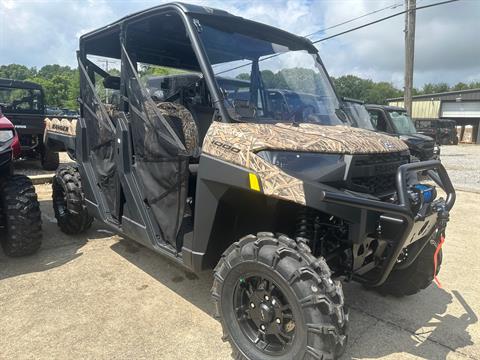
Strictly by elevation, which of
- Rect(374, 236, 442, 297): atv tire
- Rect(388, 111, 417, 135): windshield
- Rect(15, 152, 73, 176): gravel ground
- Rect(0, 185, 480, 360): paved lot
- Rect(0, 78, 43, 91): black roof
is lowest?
Rect(15, 152, 73, 176): gravel ground

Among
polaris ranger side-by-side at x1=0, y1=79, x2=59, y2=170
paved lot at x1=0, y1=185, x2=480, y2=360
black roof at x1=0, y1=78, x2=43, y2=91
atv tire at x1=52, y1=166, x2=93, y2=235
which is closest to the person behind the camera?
paved lot at x1=0, y1=185, x2=480, y2=360

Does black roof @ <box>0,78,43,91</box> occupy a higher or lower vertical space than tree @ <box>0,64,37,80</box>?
lower

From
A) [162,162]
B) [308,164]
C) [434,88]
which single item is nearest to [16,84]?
[162,162]

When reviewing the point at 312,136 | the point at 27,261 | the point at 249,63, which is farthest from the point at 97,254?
the point at 312,136

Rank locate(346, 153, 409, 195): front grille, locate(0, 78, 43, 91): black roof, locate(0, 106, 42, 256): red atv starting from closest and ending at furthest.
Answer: locate(346, 153, 409, 195): front grille → locate(0, 106, 42, 256): red atv → locate(0, 78, 43, 91): black roof

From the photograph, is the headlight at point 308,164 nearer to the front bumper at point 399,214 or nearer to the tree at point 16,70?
the front bumper at point 399,214

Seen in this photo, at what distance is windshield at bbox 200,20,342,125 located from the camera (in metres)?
3.07

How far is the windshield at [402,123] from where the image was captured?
12.0 metres

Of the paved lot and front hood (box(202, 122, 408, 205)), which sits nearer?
front hood (box(202, 122, 408, 205))

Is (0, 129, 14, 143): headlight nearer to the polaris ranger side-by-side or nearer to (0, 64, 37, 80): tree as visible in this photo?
the polaris ranger side-by-side

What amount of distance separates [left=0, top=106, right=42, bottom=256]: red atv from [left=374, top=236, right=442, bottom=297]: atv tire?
3682 mm

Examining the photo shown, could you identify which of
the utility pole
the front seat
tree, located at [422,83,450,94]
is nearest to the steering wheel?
the front seat

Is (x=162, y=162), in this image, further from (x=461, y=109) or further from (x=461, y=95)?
Result: (x=461, y=95)

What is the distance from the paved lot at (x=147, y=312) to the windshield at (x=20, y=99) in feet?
26.1
